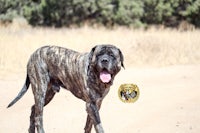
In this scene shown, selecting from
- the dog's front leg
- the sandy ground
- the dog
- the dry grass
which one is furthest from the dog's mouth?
the dry grass

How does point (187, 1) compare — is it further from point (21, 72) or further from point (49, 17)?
point (21, 72)

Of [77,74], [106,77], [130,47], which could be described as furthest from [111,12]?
[106,77]

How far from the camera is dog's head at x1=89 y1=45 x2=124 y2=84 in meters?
5.26

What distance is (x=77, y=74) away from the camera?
5797 millimetres

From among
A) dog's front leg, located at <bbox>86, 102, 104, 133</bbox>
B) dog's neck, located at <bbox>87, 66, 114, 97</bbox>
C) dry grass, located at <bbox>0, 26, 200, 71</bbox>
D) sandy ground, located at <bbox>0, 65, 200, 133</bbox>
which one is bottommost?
sandy ground, located at <bbox>0, 65, 200, 133</bbox>

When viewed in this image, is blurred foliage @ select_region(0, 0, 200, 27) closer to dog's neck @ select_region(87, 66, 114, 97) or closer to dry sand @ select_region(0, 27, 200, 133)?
dry sand @ select_region(0, 27, 200, 133)

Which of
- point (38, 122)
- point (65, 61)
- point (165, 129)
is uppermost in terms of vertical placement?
point (65, 61)

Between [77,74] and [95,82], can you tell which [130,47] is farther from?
[95,82]

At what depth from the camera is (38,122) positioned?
641 centimetres

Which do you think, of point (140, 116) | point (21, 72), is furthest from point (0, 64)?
point (140, 116)

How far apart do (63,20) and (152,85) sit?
12.7m

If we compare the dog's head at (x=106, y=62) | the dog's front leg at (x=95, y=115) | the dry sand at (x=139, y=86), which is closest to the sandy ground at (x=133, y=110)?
the dry sand at (x=139, y=86)

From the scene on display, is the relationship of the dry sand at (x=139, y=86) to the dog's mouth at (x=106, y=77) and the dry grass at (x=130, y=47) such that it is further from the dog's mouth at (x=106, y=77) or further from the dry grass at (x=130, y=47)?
the dog's mouth at (x=106, y=77)

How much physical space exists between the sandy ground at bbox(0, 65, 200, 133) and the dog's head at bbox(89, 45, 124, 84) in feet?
7.16
